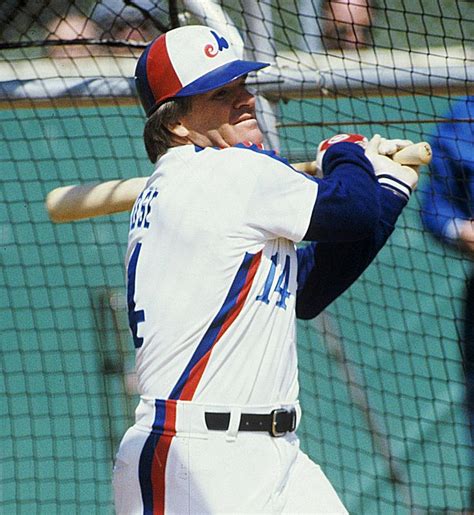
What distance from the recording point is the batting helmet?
262cm

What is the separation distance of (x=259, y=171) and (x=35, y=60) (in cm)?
234

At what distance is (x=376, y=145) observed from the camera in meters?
2.76

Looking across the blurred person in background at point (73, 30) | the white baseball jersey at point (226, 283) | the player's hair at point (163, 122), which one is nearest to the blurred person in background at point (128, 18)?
the blurred person in background at point (73, 30)

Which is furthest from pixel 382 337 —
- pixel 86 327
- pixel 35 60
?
pixel 35 60

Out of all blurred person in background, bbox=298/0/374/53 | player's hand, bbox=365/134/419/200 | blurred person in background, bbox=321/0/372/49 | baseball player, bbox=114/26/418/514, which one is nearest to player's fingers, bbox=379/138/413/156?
player's hand, bbox=365/134/419/200

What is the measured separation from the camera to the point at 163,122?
2.67 metres

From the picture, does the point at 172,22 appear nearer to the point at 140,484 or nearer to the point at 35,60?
the point at 35,60

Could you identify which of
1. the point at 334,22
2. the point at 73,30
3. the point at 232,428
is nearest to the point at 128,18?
the point at 73,30

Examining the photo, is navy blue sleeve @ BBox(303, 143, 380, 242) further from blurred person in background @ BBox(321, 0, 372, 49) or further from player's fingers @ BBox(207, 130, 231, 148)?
blurred person in background @ BBox(321, 0, 372, 49)

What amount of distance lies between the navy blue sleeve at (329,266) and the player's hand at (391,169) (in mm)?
101

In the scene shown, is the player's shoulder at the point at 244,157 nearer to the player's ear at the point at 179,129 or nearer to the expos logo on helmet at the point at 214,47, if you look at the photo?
the player's ear at the point at 179,129

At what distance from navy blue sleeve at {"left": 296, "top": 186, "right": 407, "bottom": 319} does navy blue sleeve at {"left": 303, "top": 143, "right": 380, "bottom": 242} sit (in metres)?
0.22

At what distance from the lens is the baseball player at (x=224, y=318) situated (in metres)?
2.41

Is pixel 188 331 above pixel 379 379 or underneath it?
above
